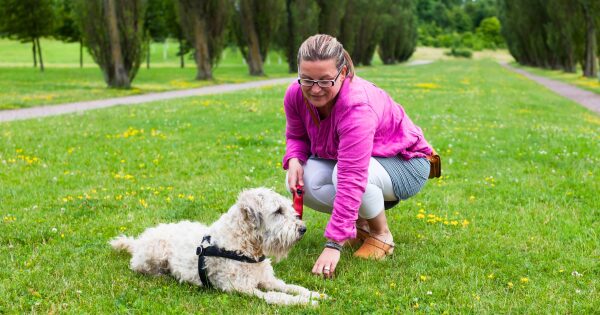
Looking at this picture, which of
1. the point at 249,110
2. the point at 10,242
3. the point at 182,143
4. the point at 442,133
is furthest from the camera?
the point at 249,110

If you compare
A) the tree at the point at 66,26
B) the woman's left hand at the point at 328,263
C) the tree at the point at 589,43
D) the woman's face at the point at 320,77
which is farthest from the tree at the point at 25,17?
the woman's left hand at the point at 328,263

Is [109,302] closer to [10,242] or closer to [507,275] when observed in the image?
[10,242]

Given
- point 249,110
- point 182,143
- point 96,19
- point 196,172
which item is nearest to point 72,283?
point 196,172

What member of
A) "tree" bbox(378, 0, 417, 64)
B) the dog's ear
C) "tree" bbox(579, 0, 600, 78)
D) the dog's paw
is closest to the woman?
the dog's paw

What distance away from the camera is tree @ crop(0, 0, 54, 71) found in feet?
132

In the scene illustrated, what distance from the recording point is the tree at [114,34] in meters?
25.4

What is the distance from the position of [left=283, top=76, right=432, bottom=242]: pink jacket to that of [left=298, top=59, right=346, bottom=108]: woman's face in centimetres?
14

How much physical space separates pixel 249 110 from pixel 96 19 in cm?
1295

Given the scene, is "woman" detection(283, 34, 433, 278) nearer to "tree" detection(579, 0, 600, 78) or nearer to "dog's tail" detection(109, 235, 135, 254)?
"dog's tail" detection(109, 235, 135, 254)

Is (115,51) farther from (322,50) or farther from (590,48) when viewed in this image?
(590,48)

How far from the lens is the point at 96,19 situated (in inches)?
1006

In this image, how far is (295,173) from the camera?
5.12 meters

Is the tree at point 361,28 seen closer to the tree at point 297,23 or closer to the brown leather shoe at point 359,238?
the tree at point 297,23

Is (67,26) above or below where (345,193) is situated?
above
